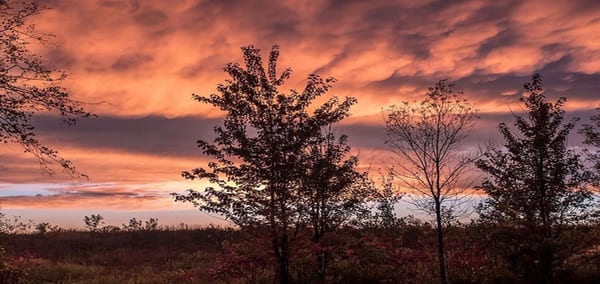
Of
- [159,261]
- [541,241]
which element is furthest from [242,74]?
[159,261]

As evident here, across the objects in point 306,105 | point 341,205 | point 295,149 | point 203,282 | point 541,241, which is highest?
point 306,105

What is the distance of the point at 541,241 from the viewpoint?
18.4 meters

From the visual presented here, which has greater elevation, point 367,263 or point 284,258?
point 284,258

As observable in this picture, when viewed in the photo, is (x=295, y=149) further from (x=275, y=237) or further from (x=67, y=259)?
(x=67, y=259)

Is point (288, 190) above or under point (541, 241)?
above

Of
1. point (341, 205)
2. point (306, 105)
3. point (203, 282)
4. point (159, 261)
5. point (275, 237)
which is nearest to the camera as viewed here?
point (275, 237)

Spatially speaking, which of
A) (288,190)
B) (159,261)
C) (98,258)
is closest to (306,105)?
(288,190)

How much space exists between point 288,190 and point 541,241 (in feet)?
29.2

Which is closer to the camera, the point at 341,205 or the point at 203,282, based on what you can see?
the point at 341,205

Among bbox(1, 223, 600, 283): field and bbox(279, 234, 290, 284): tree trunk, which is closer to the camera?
bbox(279, 234, 290, 284): tree trunk

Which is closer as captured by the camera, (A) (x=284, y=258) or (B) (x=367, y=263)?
(A) (x=284, y=258)

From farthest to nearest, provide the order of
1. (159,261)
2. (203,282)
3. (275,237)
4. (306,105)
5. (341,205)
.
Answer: (159,261) < (203,282) < (341,205) < (306,105) < (275,237)

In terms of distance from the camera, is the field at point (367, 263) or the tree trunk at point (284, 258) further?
the field at point (367, 263)

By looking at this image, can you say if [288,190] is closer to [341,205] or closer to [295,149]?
[295,149]
